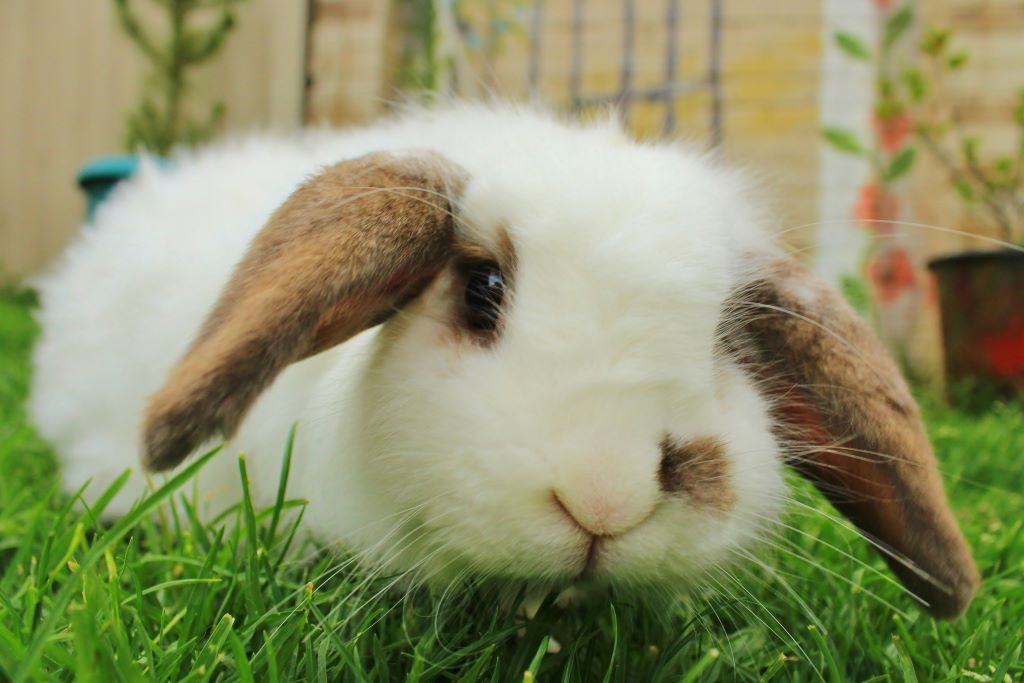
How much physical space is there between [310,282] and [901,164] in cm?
483

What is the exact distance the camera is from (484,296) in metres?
1.18

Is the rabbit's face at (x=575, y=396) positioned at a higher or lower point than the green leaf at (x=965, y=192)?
lower

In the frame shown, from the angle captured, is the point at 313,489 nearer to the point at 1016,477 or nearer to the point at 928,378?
the point at 1016,477

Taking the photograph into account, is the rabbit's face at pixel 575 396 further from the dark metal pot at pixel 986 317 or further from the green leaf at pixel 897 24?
the green leaf at pixel 897 24

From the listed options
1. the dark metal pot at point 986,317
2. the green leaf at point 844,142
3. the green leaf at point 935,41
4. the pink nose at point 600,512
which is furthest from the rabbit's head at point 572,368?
the green leaf at point 844,142

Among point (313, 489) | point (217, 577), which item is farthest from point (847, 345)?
point (217, 577)

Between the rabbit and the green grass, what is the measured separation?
10cm

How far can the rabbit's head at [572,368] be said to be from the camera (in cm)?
99

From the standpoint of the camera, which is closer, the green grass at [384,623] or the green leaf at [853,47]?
the green grass at [384,623]

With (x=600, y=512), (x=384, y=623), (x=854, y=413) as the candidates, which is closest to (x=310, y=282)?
(x=600, y=512)

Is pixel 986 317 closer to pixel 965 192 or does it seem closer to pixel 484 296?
pixel 965 192

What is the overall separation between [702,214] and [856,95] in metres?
5.41

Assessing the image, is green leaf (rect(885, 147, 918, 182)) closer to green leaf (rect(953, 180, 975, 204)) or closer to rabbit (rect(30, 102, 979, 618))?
green leaf (rect(953, 180, 975, 204))

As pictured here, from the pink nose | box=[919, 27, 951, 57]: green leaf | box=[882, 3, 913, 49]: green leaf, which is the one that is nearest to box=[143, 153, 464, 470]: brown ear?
the pink nose
